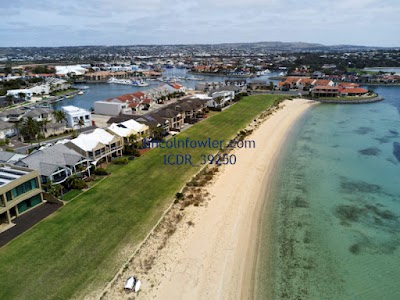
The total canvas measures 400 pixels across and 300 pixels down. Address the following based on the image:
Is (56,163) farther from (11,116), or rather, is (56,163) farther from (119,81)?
(119,81)

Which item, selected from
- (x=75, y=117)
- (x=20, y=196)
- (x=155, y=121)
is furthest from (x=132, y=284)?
(x=75, y=117)

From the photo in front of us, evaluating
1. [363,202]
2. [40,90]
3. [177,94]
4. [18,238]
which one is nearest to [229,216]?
[363,202]

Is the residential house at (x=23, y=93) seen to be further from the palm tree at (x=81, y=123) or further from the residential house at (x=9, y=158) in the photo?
the residential house at (x=9, y=158)

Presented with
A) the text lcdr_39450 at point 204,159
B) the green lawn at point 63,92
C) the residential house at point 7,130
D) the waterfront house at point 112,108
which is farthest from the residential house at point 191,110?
the green lawn at point 63,92

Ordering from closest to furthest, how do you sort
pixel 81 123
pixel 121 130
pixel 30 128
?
Result: pixel 121 130
pixel 30 128
pixel 81 123

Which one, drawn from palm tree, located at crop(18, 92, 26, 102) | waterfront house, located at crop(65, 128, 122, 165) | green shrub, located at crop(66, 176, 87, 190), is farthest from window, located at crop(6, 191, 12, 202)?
palm tree, located at crop(18, 92, 26, 102)

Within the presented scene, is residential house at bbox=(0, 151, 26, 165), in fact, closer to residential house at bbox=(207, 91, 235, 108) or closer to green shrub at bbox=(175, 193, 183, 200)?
green shrub at bbox=(175, 193, 183, 200)
